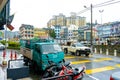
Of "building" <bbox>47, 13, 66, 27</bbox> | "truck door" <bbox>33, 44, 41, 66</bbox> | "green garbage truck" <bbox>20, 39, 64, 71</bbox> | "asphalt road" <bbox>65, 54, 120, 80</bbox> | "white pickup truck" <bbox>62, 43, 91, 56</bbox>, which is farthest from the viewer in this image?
"building" <bbox>47, 13, 66, 27</bbox>

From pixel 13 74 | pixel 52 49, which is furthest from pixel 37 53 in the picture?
pixel 13 74

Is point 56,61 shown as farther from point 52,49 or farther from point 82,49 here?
point 82,49

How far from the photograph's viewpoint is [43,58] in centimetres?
1461

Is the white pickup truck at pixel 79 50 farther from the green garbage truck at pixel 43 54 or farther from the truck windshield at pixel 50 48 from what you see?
the truck windshield at pixel 50 48

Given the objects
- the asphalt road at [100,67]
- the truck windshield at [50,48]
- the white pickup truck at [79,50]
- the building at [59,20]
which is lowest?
the asphalt road at [100,67]

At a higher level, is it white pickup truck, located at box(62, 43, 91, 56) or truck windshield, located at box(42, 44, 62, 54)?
truck windshield, located at box(42, 44, 62, 54)

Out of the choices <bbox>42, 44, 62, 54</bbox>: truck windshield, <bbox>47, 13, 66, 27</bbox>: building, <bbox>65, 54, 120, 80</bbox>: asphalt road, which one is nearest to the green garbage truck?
<bbox>42, 44, 62, 54</bbox>: truck windshield

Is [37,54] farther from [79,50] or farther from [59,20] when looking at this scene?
[59,20]

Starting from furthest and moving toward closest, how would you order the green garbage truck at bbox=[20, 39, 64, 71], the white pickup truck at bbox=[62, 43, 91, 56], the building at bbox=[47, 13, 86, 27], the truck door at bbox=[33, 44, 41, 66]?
the building at bbox=[47, 13, 86, 27] → the white pickup truck at bbox=[62, 43, 91, 56] → the truck door at bbox=[33, 44, 41, 66] → the green garbage truck at bbox=[20, 39, 64, 71]

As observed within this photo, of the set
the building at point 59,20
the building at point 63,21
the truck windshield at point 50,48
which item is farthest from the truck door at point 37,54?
the building at point 59,20

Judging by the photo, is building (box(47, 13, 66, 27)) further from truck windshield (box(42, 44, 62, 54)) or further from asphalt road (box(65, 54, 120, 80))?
truck windshield (box(42, 44, 62, 54))

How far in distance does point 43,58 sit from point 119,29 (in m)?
98.0

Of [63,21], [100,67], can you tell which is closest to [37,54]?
[100,67]

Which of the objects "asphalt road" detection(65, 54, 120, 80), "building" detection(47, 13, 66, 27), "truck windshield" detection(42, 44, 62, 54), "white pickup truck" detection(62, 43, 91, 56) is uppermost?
"building" detection(47, 13, 66, 27)
